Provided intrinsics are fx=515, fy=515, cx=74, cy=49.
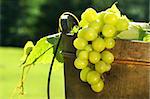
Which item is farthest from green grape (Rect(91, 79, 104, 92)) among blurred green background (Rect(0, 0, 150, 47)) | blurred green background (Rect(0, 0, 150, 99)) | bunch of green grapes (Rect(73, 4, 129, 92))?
blurred green background (Rect(0, 0, 150, 47))

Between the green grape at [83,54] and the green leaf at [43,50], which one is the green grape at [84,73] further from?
the green leaf at [43,50]

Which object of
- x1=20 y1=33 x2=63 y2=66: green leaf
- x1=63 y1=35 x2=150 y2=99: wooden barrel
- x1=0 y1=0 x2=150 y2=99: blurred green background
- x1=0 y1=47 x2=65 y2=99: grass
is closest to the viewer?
x1=63 y1=35 x2=150 y2=99: wooden barrel

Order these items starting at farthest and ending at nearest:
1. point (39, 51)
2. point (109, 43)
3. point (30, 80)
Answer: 1. point (30, 80)
2. point (39, 51)
3. point (109, 43)

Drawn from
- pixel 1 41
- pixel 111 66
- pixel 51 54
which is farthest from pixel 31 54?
pixel 1 41

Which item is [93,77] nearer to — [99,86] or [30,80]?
Result: [99,86]

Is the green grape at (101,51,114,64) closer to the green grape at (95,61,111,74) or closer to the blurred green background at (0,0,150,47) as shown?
the green grape at (95,61,111,74)

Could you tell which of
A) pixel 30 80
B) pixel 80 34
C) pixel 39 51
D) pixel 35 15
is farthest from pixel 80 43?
pixel 35 15

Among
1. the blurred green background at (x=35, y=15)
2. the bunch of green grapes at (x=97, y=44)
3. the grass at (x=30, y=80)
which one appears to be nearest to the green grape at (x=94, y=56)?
the bunch of green grapes at (x=97, y=44)

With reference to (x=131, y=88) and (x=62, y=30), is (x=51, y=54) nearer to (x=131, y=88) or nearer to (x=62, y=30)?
(x=62, y=30)
